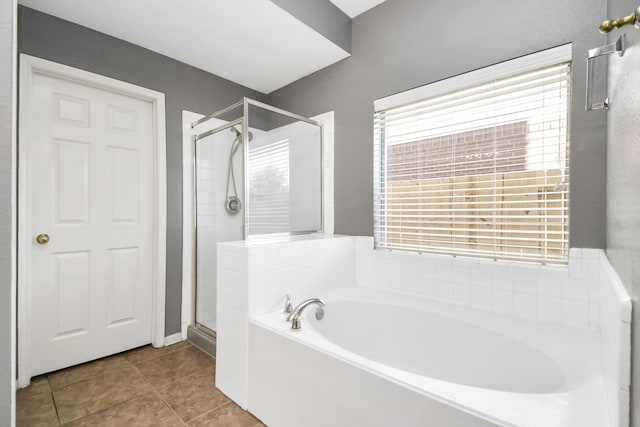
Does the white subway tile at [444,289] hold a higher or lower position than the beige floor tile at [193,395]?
higher

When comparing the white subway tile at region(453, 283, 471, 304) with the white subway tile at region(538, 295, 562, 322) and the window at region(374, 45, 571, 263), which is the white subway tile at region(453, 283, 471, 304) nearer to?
the window at region(374, 45, 571, 263)

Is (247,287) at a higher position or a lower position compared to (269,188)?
lower

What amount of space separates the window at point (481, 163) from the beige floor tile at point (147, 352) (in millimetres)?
1892

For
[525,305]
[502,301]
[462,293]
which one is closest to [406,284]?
[462,293]

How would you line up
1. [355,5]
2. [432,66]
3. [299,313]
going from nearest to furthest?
[299,313] → [432,66] → [355,5]

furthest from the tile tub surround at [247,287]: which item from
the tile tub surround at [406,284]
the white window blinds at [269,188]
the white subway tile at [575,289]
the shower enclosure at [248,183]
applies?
the white subway tile at [575,289]

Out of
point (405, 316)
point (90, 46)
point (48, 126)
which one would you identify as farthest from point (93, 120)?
point (405, 316)

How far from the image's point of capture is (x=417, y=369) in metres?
1.75

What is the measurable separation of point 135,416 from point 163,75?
7.92 ft

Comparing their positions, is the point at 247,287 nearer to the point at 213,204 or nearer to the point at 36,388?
the point at 213,204

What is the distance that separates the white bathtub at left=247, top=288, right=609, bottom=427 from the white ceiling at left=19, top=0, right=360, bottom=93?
76.3 inches

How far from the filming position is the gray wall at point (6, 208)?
0.84m

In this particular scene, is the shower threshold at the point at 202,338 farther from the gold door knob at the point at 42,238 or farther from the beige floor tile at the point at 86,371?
the gold door knob at the point at 42,238

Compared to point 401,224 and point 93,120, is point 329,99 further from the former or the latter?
point 93,120
